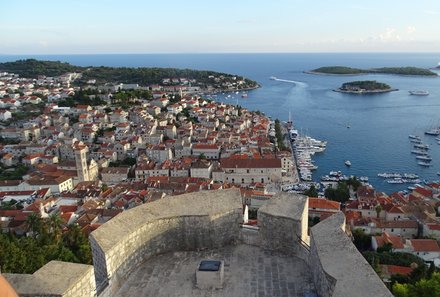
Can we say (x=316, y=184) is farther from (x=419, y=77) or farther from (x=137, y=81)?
(x=419, y=77)

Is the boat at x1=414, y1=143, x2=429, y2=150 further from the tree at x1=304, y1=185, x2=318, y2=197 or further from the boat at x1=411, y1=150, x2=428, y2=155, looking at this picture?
the tree at x1=304, y1=185, x2=318, y2=197

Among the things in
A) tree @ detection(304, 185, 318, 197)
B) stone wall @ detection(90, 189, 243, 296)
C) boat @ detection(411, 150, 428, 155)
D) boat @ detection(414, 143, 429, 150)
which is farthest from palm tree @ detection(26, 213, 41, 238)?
boat @ detection(414, 143, 429, 150)

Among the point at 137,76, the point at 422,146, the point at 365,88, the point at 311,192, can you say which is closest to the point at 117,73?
the point at 137,76

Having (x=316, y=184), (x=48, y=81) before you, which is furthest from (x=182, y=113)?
(x=48, y=81)

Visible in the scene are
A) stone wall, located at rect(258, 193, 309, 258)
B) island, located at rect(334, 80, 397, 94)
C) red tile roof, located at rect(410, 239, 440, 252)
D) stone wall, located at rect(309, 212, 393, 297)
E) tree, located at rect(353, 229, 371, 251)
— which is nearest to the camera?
stone wall, located at rect(309, 212, 393, 297)

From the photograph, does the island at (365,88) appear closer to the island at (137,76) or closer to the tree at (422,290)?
the island at (137,76)

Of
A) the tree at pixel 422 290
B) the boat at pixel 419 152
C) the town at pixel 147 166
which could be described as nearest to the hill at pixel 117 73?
the town at pixel 147 166

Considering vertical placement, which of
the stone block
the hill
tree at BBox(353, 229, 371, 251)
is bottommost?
tree at BBox(353, 229, 371, 251)
